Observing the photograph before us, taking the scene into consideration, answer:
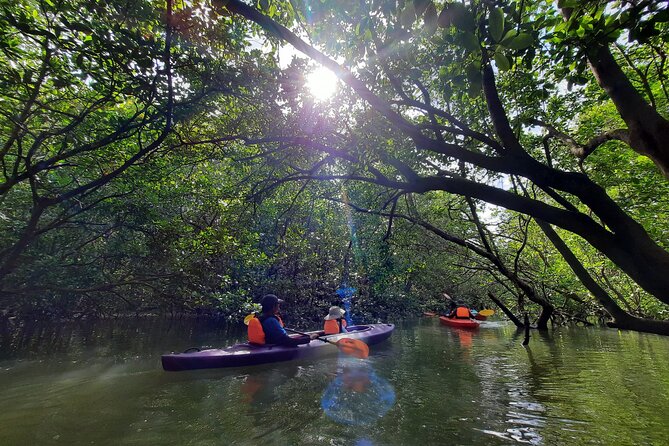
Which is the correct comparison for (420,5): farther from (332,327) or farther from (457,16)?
(332,327)

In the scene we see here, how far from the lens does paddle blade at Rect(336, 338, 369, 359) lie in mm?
7941

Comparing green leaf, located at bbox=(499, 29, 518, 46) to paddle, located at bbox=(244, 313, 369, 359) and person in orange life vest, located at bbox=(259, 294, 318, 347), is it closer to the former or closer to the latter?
person in orange life vest, located at bbox=(259, 294, 318, 347)

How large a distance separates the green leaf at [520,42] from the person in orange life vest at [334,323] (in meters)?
8.69

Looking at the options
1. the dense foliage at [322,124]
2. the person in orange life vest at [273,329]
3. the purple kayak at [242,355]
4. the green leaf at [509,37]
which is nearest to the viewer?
the green leaf at [509,37]

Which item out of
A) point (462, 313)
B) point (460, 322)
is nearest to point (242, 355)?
point (460, 322)

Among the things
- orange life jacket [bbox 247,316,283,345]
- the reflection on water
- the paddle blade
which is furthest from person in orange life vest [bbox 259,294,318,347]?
the reflection on water

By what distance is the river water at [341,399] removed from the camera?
3.91 m

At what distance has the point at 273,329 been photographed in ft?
25.4

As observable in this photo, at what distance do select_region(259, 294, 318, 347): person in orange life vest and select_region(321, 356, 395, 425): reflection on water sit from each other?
3.61 feet

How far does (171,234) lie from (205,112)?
3.93 m

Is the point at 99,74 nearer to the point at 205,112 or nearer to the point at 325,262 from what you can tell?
the point at 205,112

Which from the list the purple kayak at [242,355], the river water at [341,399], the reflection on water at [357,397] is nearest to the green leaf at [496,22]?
the river water at [341,399]

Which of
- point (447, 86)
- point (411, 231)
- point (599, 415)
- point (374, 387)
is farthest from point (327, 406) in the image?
point (411, 231)

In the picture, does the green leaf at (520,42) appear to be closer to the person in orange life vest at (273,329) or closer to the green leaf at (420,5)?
Result: the green leaf at (420,5)
